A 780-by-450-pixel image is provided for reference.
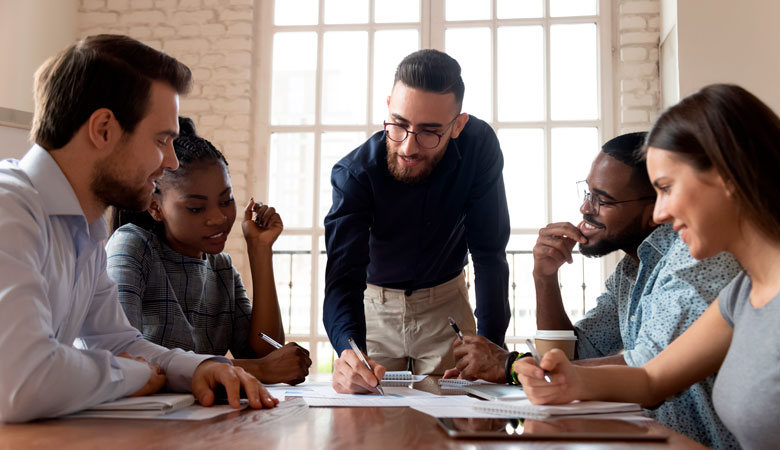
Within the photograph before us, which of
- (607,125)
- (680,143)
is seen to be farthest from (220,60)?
(680,143)

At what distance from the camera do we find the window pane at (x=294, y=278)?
170 inches

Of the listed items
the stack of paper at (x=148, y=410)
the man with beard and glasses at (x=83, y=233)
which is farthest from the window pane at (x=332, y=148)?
the stack of paper at (x=148, y=410)

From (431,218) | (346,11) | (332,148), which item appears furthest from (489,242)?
(346,11)

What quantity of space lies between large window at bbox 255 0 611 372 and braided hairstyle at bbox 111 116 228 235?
7.57 ft

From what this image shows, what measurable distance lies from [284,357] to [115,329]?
0.39 metres

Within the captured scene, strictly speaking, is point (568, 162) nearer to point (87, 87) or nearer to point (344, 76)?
point (344, 76)

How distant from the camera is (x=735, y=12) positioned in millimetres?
3564

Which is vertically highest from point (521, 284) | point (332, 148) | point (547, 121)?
point (547, 121)

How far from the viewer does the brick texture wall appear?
426 centimetres

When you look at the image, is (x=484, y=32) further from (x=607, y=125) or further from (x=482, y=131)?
(x=482, y=131)

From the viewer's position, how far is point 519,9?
4.26 metres

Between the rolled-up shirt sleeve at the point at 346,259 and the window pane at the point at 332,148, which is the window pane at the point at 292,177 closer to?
the window pane at the point at 332,148

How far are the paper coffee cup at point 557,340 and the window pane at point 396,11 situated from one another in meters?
2.83

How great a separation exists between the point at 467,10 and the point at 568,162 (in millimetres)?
1117
